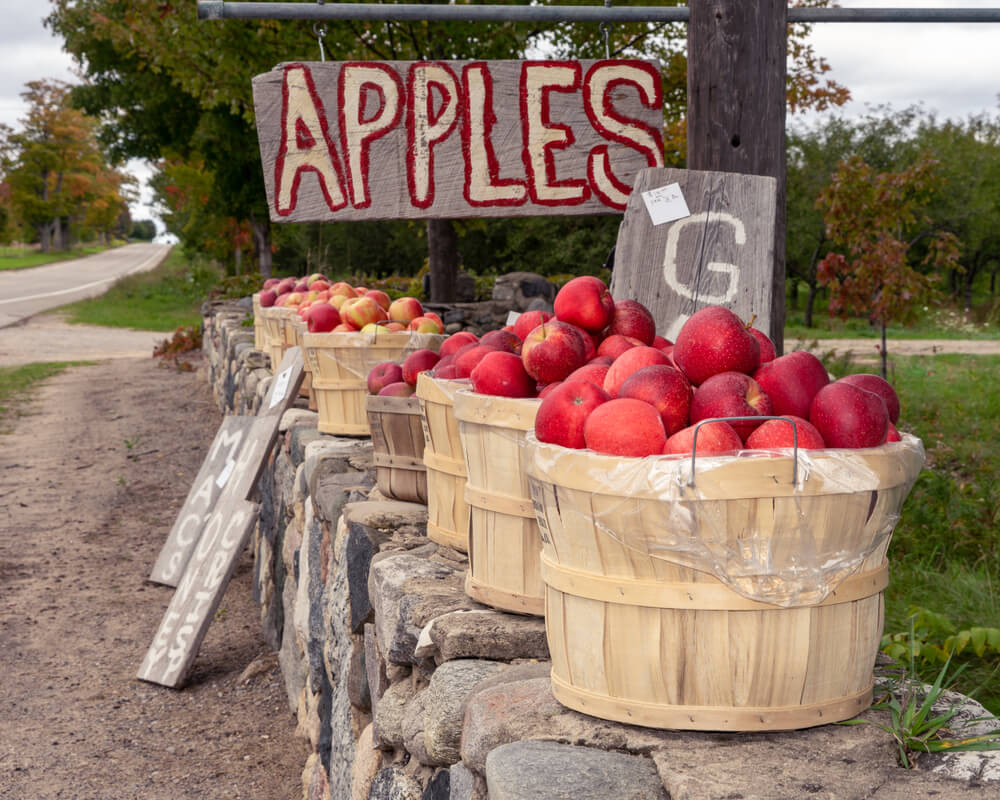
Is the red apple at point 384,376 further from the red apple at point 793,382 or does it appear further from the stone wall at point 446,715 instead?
the red apple at point 793,382

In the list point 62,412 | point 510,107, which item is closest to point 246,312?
point 62,412

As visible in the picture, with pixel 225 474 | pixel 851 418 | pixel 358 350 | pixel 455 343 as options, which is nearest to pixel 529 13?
pixel 455 343

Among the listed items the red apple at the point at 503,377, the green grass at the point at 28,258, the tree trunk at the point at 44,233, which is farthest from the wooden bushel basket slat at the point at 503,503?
the tree trunk at the point at 44,233

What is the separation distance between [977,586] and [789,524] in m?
2.79

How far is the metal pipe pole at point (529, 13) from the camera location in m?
3.25

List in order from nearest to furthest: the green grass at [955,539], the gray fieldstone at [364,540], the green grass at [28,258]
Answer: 1. the gray fieldstone at [364,540]
2. the green grass at [955,539]
3. the green grass at [28,258]

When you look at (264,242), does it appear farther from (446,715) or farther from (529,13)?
(446,715)

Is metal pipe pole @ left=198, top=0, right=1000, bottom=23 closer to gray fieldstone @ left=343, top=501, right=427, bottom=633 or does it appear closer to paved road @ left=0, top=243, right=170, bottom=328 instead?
gray fieldstone @ left=343, top=501, right=427, bottom=633

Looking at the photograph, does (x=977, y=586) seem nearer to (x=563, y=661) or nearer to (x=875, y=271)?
(x=563, y=661)

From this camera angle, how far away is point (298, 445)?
4.58 metres

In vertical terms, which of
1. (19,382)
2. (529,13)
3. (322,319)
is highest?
(529,13)

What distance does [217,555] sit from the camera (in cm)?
473

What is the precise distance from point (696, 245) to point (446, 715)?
1.73 meters

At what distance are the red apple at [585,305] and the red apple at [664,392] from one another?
0.55 meters
